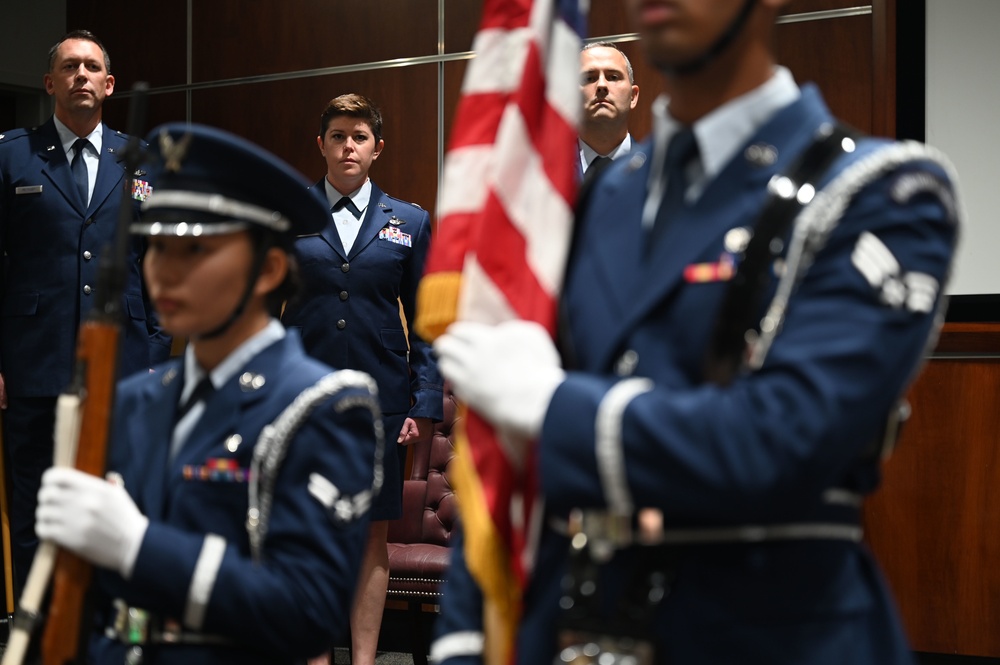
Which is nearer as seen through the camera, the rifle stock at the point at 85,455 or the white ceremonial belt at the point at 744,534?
the white ceremonial belt at the point at 744,534

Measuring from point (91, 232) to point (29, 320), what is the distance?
1.06ft

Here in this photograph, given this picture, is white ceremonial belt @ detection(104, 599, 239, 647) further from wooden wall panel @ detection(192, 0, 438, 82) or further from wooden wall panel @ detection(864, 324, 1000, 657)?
wooden wall panel @ detection(192, 0, 438, 82)

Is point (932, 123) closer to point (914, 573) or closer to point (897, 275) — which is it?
point (914, 573)

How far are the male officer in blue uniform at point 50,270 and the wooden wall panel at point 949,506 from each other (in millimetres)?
2366

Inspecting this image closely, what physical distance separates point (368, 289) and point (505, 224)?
251 centimetres

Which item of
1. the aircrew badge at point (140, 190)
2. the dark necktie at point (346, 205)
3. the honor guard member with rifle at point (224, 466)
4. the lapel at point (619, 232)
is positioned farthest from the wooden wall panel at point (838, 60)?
the lapel at point (619, 232)

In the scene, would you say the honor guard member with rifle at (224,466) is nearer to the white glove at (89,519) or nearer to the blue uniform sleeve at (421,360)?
the white glove at (89,519)

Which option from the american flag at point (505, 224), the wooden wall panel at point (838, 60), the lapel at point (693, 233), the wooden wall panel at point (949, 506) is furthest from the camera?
the wooden wall panel at point (838, 60)

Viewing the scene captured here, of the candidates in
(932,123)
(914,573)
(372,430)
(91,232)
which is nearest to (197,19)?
(91,232)

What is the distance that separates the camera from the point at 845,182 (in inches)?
41.5

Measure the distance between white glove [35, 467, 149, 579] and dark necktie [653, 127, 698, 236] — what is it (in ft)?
2.45

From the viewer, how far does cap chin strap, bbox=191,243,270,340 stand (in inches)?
66.2

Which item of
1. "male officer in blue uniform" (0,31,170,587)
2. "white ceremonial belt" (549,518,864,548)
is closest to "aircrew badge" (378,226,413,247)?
"male officer in blue uniform" (0,31,170,587)

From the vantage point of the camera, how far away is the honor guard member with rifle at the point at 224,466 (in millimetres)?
1530
